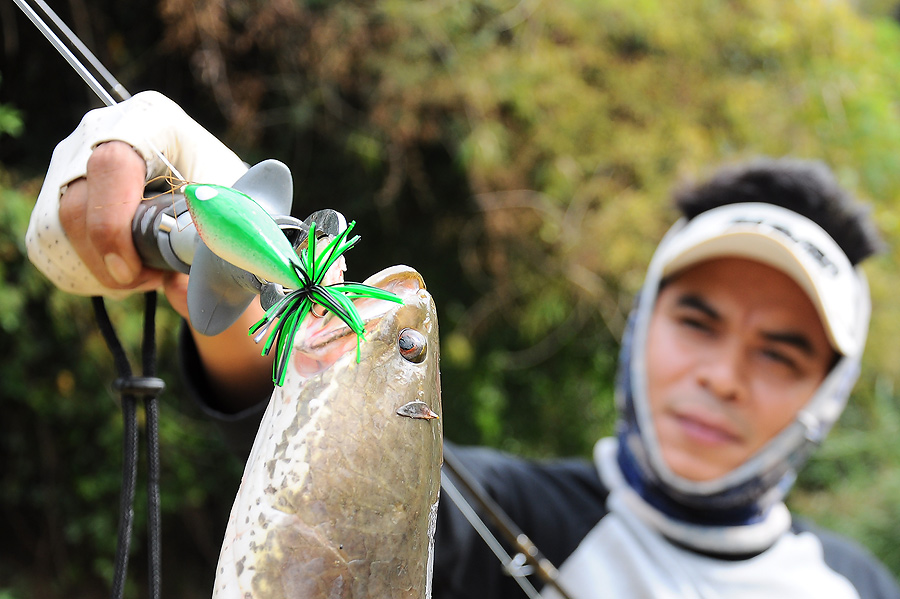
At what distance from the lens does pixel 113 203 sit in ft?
1.66

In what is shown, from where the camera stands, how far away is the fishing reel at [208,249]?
0.46 m

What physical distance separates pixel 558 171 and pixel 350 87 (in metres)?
0.75

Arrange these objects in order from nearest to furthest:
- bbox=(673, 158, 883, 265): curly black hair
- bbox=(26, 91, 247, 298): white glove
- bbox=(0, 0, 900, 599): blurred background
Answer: bbox=(26, 91, 247, 298): white glove < bbox=(673, 158, 883, 265): curly black hair < bbox=(0, 0, 900, 599): blurred background

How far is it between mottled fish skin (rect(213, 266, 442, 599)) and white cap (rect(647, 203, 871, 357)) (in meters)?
1.21

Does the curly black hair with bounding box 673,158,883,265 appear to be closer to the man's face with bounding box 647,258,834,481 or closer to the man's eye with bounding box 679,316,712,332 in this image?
the man's face with bounding box 647,258,834,481

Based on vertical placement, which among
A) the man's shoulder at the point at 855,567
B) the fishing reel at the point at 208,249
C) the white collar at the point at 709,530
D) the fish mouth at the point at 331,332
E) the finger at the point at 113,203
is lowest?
the man's shoulder at the point at 855,567

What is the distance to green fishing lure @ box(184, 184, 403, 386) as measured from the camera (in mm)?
406

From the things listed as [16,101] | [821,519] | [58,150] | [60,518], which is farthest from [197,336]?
[821,519]

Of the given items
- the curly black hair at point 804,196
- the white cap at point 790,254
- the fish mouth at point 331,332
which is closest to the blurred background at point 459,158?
Answer: the curly black hair at point 804,196

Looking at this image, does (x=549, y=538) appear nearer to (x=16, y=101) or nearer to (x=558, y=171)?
(x=558, y=171)

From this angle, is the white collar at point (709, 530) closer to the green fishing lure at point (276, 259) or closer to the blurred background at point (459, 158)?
the blurred background at point (459, 158)

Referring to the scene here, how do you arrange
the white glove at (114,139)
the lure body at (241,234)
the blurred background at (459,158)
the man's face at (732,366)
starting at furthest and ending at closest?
1. the blurred background at (459,158)
2. the man's face at (732,366)
3. the white glove at (114,139)
4. the lure body at (241,234)

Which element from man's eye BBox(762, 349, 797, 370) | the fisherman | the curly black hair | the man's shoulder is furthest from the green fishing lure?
Result: the man's shoulder

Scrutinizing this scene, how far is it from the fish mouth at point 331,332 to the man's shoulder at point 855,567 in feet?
5.52
